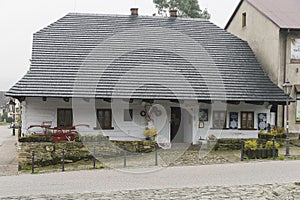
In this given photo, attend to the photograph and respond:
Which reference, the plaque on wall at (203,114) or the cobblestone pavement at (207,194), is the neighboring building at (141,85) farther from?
the cobblestone pavement at (207,194)

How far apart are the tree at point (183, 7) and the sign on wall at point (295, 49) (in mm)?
19127

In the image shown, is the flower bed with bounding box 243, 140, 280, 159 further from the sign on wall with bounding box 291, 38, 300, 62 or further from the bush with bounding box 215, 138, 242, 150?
the sign on wall with bounding box 291, 38, 300, 62

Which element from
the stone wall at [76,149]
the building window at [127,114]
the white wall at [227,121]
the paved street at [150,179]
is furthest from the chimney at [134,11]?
the paved street at [150,179]

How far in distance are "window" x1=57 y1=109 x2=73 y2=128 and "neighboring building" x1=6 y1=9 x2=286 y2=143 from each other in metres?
0.05

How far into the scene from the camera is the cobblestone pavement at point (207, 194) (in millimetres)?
10508

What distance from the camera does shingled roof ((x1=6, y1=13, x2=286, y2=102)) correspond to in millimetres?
20844

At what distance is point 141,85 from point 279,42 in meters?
8.13

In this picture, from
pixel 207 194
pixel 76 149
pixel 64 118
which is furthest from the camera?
pixel 64 118

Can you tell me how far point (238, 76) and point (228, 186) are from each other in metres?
12.1

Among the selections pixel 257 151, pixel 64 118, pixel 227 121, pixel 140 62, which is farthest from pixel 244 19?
pixel 64 118

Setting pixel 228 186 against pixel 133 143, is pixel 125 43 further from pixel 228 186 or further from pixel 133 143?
pixel 228 186

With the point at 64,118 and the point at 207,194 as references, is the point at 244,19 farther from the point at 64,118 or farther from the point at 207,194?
the point at 207,194

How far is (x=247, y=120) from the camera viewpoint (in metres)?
22.4

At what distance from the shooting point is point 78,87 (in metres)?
20.6
